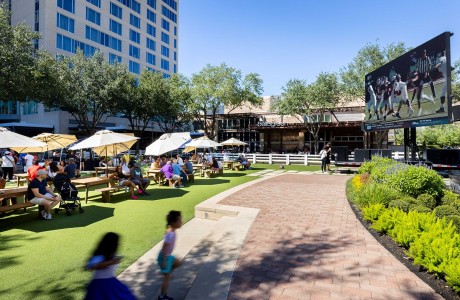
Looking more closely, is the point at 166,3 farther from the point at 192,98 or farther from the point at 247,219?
the point at 247,219

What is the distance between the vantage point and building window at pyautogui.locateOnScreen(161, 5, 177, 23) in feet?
199

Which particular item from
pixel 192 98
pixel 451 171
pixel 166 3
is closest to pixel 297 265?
pixel 451 171

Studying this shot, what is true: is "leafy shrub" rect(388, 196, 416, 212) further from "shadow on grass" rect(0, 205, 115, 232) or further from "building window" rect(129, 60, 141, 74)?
"building window" rect(129, 60, 141, 74)

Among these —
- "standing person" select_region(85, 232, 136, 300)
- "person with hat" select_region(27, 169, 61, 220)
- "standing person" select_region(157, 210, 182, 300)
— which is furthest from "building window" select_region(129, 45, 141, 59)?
"standing person" select_region(85, 232, 136, 300)

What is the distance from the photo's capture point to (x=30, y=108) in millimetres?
41750

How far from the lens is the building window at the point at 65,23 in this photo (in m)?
39.0

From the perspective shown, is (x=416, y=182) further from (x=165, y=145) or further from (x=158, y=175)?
(x=158, y=175)

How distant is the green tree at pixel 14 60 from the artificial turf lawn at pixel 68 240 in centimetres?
1554

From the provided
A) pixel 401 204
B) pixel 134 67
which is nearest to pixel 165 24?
pixel 134 67

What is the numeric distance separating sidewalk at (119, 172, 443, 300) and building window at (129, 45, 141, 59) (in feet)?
165

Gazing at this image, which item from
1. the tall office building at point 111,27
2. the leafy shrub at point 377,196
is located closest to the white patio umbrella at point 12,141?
the leafy shrub at point 377,196

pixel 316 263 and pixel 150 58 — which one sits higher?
pixel 150 58

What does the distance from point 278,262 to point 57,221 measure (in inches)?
245

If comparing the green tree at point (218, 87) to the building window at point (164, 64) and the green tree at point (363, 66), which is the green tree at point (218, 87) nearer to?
the green tree at point (363, 66)
